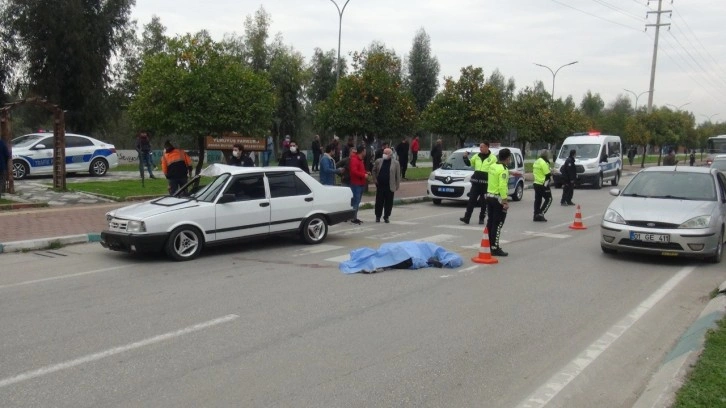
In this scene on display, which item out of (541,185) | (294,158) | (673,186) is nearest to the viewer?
(673,186)

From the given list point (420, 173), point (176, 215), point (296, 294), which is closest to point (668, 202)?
point (296, 294)

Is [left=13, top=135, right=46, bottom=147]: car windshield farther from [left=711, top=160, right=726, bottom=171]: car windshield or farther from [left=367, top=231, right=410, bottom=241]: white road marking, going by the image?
[left=711, top=160, right=726, bottom=171]: car windshield

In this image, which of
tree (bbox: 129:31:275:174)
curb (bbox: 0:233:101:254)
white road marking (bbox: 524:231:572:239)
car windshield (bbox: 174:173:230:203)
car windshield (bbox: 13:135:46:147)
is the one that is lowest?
curb (bbox: 0:233:101:254)

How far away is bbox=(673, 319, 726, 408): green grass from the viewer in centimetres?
435

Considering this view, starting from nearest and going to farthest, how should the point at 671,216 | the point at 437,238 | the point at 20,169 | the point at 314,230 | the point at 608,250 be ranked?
the point at 671,216 < the point at 608,250 < the point at 314,230 < the point at 437,238 < the point at 20,169

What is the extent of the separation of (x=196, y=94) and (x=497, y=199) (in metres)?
12.1

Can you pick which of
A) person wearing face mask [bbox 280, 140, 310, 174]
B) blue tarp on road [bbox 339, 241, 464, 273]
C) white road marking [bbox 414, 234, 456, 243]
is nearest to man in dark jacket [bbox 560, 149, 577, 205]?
white road marking [bbox 414, 234, 456, 243]

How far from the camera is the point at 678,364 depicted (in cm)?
520

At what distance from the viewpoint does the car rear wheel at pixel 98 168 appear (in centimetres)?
2359

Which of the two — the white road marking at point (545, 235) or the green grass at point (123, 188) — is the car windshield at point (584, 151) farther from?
the green grass at point (123, 188)

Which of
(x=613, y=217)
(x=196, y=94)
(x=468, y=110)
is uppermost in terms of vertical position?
(x=468, y=110)

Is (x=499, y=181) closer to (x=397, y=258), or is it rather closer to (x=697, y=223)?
(x=397, y=258)

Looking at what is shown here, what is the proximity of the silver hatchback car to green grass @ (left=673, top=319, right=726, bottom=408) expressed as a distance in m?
4.44

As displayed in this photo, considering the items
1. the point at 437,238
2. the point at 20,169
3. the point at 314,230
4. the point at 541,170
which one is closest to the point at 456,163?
the point at 541,170
